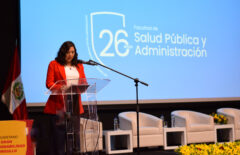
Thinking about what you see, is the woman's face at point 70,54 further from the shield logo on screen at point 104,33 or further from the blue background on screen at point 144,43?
the shield logo on screen at point 104,33

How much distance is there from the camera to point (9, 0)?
5.28m

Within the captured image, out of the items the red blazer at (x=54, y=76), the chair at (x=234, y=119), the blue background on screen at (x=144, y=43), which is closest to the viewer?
the red blazer at (x=54, y=76)

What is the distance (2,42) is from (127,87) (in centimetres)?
203

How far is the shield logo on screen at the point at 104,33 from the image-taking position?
5.64 m

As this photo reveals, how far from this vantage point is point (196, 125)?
5988 mm

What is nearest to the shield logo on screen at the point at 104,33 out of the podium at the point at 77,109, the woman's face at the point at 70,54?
the woman's face at the point at 70,54

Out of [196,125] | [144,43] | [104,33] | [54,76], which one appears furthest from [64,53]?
[196,125]

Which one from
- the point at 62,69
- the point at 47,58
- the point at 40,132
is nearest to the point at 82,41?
the point at 47,58

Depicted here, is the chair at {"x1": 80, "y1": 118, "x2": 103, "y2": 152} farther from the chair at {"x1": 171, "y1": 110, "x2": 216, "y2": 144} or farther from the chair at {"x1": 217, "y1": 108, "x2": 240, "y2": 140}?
the chair at {"x1": 217, "y1": 108, "x2": 240, "y2": 140}

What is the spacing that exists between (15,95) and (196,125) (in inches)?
118

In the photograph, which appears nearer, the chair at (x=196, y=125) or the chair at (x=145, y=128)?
the chair at (x=145, y=128)

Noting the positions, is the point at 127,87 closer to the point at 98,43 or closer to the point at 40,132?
the point at 98,43

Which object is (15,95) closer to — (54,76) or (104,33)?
(54,76)

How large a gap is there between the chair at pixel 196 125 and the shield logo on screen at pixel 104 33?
1.56 m
